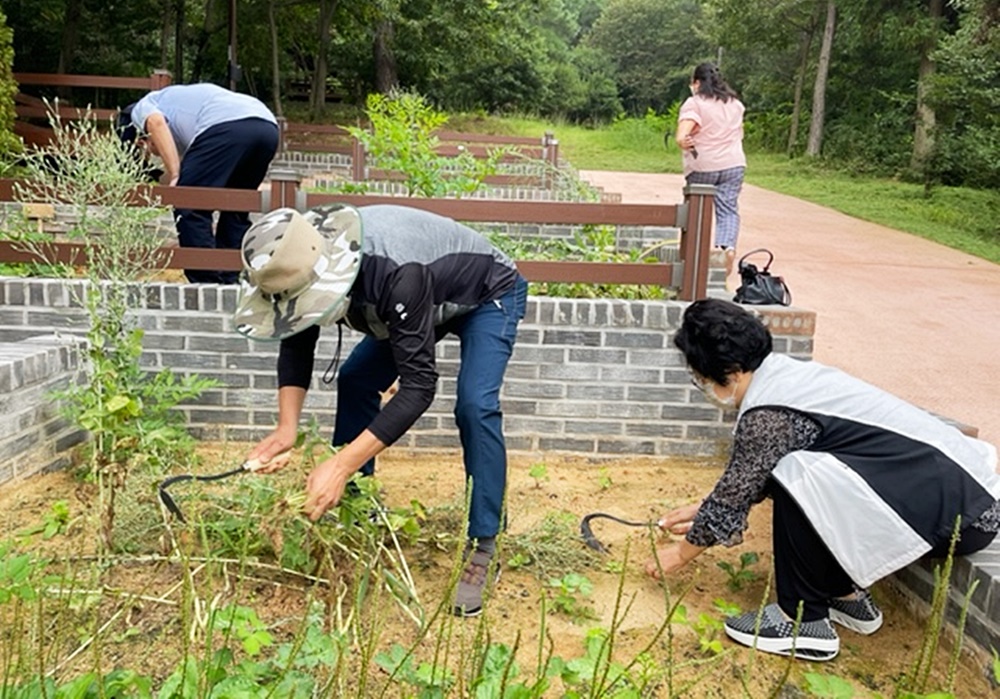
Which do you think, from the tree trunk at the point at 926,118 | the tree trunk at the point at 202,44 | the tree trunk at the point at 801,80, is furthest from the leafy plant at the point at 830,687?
the tree trunk at the point at 801,80

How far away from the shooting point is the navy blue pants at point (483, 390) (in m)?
2.75

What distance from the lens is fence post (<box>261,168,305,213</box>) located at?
13.4ft

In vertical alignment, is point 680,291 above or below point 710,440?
above

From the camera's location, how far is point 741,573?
300 cm

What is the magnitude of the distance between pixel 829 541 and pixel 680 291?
193 centimetres

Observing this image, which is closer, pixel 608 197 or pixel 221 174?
pixel 221 174

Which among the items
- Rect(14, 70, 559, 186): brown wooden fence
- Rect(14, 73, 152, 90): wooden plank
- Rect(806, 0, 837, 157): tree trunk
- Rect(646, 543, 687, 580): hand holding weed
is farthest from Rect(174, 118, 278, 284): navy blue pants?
Rect(806, 0, 837, 157): tree trunk

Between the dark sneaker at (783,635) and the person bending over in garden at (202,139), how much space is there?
3132 millimetres

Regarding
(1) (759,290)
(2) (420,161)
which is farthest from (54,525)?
(2) (420,161)

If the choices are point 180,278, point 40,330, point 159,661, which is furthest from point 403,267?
point 180,278

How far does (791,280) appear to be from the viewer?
8102 millimetres

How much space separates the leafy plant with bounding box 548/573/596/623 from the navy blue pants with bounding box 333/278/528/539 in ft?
0.87

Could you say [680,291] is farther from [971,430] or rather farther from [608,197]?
[608,197]

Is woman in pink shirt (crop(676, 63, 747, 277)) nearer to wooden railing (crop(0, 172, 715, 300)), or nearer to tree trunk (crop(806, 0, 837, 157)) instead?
wooden railing (crop(0, 172, 715, 300))
